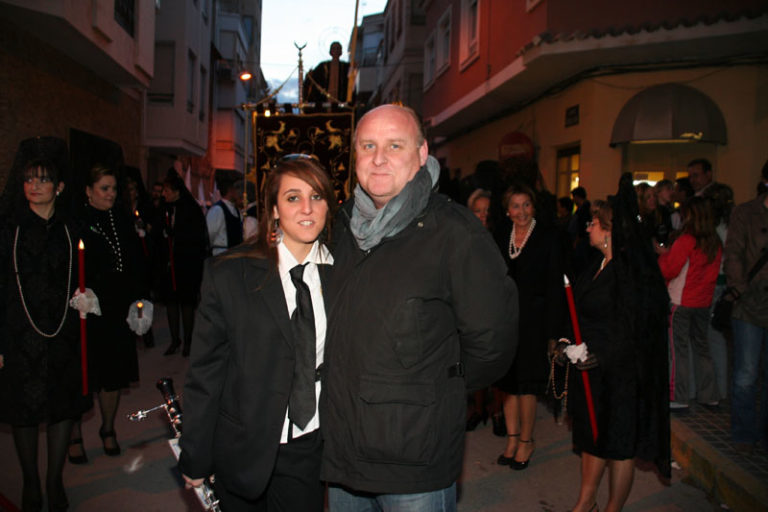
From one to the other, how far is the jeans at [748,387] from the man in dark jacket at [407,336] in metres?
3.37

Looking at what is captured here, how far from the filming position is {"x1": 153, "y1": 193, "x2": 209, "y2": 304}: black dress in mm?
8023

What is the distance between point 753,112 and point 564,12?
141 inches

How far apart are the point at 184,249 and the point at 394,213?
21.7 feet

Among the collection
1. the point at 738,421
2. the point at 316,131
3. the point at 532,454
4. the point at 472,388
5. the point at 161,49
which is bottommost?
the point at 532,454

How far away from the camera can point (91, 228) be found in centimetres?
429

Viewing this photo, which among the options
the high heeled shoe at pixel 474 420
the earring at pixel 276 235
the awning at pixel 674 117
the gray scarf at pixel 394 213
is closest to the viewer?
the gray scarf at pixel 394 213

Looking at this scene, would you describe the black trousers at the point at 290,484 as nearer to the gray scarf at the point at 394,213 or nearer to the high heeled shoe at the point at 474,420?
the gray scarf at the point at 394,213

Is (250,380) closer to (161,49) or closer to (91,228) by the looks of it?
(91,228)

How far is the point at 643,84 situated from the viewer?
9.91 meters

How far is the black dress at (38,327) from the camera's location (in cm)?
357

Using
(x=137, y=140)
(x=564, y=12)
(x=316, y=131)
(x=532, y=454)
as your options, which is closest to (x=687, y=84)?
(x=564, y=12)

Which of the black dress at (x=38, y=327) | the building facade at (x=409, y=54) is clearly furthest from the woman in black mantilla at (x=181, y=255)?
the building facade at (x=409, y=54)

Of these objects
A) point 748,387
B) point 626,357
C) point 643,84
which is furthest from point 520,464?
point 643,84

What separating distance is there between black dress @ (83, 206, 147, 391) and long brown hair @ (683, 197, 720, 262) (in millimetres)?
5018
